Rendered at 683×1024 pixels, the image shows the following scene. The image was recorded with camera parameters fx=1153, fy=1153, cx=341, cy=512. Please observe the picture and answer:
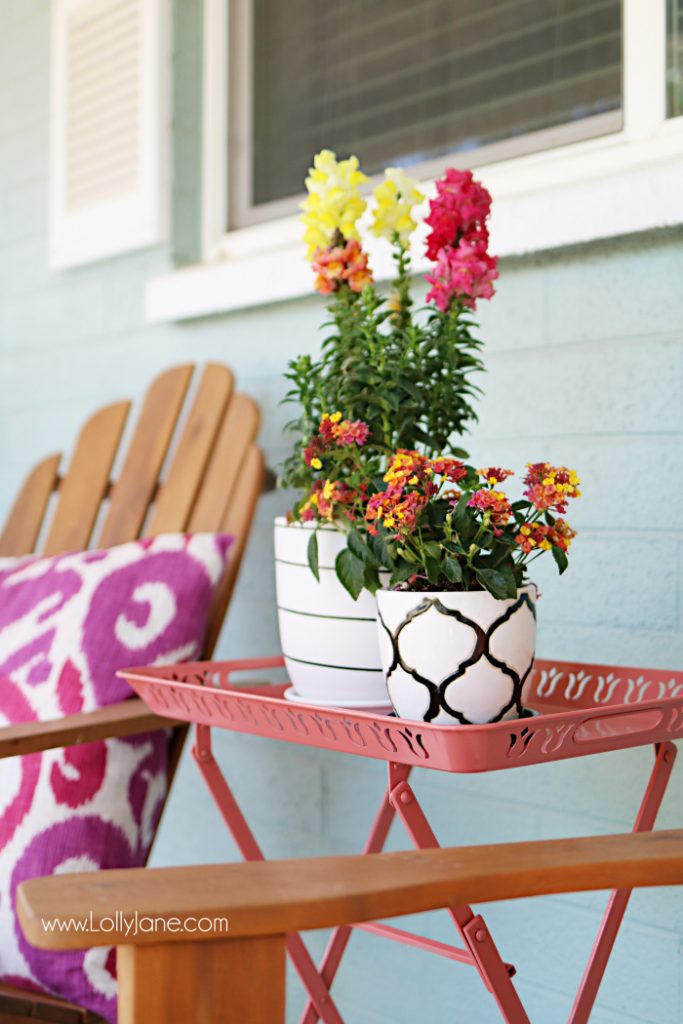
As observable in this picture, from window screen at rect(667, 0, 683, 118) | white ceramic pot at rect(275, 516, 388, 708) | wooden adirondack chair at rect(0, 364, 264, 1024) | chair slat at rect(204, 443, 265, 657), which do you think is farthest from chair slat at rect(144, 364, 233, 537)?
window screen at rect(667, 0, 683, 118)

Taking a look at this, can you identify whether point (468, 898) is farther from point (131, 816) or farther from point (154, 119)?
point (154, 119)

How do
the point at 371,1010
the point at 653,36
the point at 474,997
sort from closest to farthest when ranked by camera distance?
the point at 653,36, the point at 474,997, the point at 371,1010

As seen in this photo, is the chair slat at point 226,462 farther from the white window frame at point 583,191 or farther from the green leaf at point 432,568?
the green leaf at point 432,568

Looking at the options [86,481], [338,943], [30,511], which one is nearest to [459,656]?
[338,943]

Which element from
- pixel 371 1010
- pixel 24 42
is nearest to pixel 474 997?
pixel 371 1010

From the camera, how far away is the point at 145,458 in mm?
2035

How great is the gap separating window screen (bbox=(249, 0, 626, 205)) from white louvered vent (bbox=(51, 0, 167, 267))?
192mm

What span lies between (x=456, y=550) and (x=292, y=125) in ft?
4.24

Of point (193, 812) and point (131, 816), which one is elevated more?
point (131, 816)

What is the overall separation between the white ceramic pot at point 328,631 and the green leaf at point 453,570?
198mm

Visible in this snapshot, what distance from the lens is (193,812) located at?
2141 mm

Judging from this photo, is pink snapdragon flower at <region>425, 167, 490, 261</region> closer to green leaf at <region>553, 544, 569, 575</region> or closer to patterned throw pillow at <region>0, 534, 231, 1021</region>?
green leaf at <region>553, 544, 569, 575</region>

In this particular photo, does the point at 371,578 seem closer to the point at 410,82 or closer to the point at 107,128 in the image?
the point at 410,82

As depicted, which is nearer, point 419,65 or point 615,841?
point 615,841
